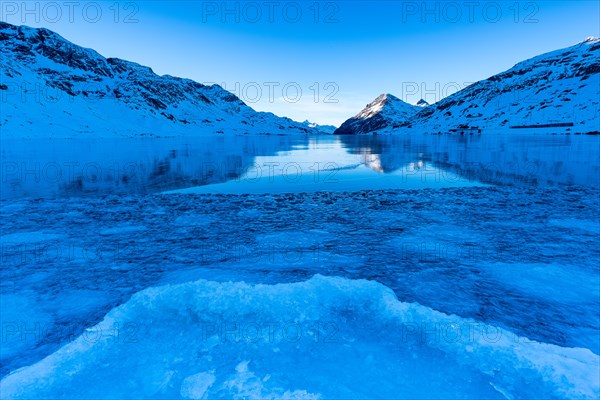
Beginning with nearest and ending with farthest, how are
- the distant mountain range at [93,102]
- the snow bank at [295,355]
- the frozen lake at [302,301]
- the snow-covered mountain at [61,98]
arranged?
the snow bank at [295,355] → the frozen lake at [302,301] → the snow-covered mountain at [61,98] → the distant mountain range at [93,102]

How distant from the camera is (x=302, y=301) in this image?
15.9ft

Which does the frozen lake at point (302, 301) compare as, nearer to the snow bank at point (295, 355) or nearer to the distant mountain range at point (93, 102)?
the snow bank at point (295, 355)

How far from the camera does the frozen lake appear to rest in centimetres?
341

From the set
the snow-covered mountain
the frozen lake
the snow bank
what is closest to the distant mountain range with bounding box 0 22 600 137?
the snow-covered mountain

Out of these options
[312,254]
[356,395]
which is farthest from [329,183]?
[356,395]

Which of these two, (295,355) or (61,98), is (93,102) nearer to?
(61,98)

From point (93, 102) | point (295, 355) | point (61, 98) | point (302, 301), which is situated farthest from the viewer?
point (93, 102)

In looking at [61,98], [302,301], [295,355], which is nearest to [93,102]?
[61,98]

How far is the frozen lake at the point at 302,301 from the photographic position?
341 centimetres

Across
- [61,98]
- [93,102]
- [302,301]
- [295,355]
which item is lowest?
[295,355]

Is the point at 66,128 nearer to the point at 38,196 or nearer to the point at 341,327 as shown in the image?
the point at 38,196

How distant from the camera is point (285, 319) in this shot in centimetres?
446

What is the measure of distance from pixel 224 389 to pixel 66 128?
12909 centimetres

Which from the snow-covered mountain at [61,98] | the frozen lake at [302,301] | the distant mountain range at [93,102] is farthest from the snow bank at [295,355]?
the distant mountain range at [93,102]
